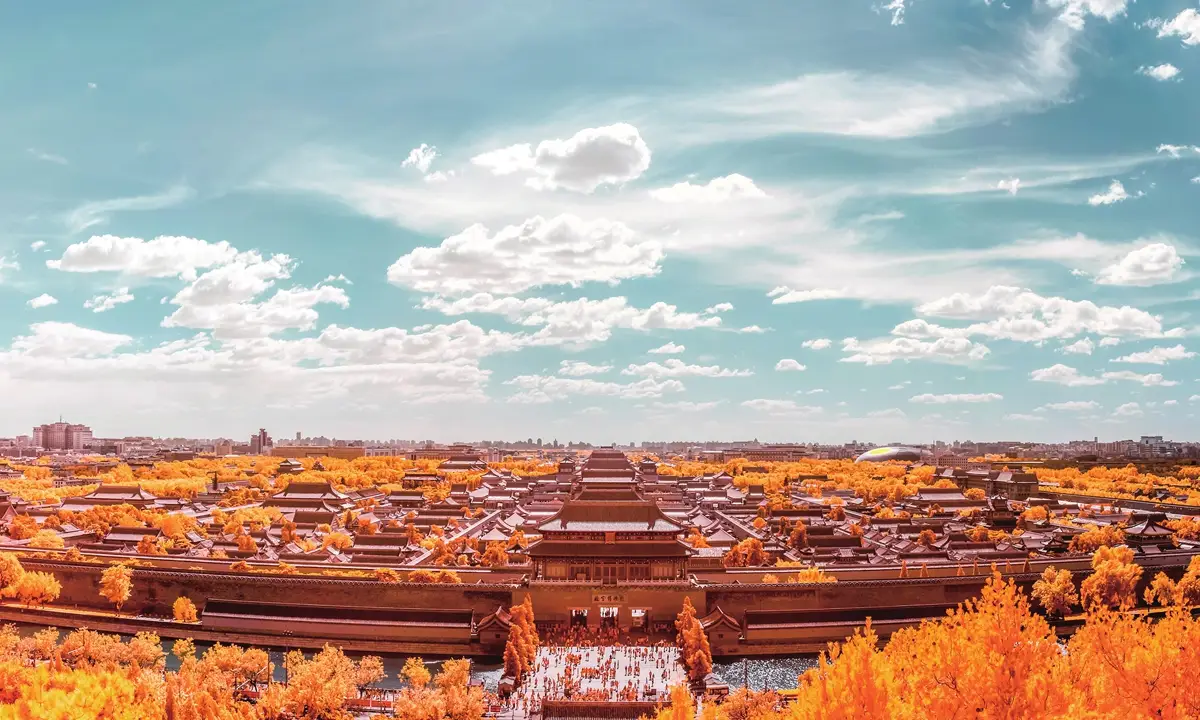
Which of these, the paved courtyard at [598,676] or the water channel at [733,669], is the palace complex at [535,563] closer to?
the water channel at [733,669]

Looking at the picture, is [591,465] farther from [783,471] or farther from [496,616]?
[496,616]

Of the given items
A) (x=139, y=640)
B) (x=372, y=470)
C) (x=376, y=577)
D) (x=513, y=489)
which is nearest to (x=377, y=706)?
(x=139, y=640)

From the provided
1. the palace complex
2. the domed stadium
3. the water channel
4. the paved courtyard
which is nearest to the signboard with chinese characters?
the palace complex

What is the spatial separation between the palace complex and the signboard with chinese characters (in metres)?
0.05

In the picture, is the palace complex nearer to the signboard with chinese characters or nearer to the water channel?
the signboard with chinese characters

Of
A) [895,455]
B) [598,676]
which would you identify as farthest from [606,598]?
[895,455]

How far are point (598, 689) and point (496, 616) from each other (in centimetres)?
800

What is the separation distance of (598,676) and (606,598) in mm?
7196

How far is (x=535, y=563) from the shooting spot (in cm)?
4550

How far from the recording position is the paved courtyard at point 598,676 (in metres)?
33.4

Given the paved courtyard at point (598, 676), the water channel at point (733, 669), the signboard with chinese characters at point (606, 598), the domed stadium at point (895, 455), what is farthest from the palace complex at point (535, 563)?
the domed stadium at point (895, 455)

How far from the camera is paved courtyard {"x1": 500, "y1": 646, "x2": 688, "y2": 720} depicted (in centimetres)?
3341

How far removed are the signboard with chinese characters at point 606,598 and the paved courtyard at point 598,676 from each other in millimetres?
3347

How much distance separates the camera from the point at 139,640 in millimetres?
37406
